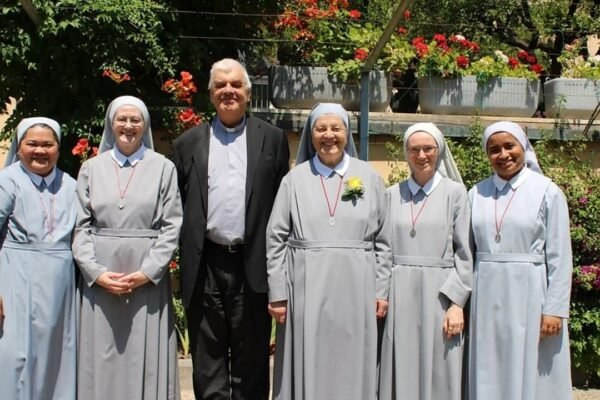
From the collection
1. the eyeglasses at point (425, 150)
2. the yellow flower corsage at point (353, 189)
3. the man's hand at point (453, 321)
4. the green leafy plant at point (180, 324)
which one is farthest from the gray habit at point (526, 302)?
the green leafy plant at point (180, 324)

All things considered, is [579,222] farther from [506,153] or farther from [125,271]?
[125,271]

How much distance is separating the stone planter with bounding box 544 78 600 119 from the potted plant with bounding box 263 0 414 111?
144cm

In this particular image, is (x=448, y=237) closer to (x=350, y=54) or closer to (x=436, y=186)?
(x=436, y=186)

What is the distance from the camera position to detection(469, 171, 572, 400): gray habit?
3986mm

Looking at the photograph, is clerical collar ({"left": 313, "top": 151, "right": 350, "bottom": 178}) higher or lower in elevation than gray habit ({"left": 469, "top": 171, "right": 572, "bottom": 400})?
higher

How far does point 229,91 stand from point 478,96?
11.2 feet

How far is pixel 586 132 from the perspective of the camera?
6809mm

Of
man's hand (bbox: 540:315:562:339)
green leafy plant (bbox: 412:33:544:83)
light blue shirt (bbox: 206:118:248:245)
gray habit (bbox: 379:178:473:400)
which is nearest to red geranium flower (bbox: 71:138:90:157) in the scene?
light blue shirt (bbox: 206:118:248:245)

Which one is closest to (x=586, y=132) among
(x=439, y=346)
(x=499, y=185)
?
(x=499, y=185)

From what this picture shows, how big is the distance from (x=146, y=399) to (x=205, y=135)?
1.49 m

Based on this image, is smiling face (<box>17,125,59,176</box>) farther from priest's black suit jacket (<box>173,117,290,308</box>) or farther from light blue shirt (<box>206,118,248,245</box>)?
light blue shirt (<box>206,118,248,245</box>)

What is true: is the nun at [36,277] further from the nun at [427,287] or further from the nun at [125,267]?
the nun at [427,287]

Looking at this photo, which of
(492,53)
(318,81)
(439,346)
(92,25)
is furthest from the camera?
(492,53)

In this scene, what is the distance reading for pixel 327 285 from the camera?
402 centimetres
